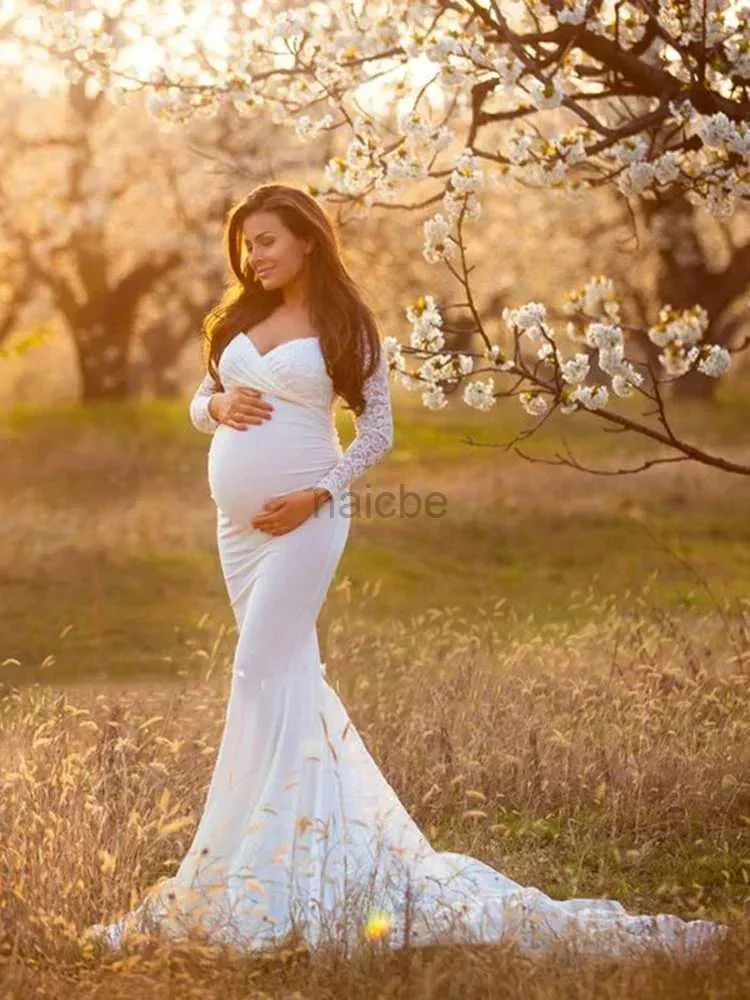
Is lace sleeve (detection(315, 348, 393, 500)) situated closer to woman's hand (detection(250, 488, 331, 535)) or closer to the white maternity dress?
the white maternity dress

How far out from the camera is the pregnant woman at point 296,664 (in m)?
5.55

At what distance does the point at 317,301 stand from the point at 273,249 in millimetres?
228

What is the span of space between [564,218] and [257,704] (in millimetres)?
29843

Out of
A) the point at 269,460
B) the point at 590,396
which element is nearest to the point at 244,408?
the point at 269,460

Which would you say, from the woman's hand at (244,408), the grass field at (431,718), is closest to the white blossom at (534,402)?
the grass field at (431,718)

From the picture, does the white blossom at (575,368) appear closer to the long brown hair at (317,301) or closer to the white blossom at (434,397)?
the white blossom at (434,397)

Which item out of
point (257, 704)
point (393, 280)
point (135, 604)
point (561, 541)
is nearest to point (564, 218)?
point (393, 280)

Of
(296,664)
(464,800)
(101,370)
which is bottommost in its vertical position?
(464,800)

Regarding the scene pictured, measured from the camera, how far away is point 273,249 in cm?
591

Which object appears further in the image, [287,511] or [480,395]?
[480,395]

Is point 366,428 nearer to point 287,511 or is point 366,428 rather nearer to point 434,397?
point 287,511

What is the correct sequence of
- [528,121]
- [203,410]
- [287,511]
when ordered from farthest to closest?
1. [528,121]
2. [203,410]
3. [287,511]

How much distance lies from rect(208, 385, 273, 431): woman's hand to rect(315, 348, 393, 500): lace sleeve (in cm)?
30

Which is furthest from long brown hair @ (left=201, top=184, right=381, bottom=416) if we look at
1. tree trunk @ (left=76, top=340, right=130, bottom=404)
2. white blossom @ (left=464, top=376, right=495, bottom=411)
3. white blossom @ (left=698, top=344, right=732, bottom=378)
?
tree trunk @ (left=76, top=340, right=130, bottom=404)
